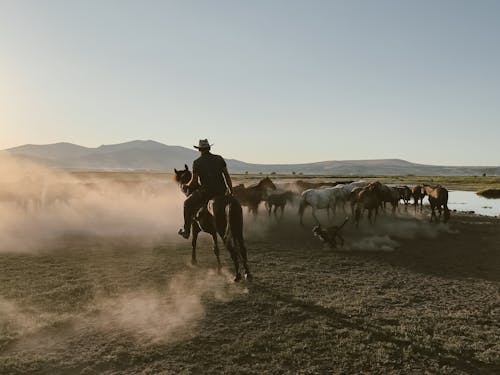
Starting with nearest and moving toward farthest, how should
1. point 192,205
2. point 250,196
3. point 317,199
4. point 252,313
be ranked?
point 252,313 → point 192,205 → point 317,199 → point 250,196

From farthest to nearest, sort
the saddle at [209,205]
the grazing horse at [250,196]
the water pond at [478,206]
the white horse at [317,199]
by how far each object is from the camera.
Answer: the water pond at [478,206] → the grazing horse at [250,196] → the white horse at [317,199] → the saddle at [209,205]

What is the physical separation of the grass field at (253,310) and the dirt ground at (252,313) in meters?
0.03

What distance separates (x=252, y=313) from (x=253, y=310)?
0.17 metres

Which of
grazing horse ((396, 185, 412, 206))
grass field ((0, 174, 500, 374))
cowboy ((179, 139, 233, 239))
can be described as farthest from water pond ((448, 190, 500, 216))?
cowboy ((179, 139, 233, 239))

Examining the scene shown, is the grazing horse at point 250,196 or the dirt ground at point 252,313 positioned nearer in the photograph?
the dirt ground at point 252,313

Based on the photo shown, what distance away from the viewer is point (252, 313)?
834cm

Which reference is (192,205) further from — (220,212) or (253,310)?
(253,310)

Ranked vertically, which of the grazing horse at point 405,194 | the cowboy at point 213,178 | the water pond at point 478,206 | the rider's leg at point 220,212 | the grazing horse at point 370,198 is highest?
the cowboy at point 213,178

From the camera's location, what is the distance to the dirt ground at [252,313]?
6.36 metres

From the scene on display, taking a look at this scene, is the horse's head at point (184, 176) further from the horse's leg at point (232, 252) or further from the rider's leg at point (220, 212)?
the horse's leg at point (232, 252)

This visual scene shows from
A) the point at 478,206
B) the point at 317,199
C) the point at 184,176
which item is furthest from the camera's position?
the point at 478,206

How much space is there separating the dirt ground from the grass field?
0.03 metres

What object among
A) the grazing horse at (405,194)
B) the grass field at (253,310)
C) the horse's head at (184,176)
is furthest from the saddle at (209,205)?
the grazing horse at (405,194)

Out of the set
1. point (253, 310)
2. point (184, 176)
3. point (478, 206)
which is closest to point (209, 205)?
point (184, 176)
